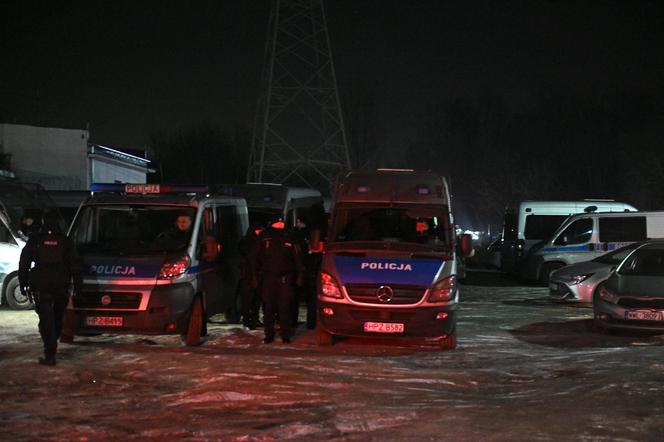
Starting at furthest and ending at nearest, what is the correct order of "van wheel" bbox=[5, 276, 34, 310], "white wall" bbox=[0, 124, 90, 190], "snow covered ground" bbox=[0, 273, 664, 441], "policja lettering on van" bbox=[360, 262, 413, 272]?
"white wall" bbox=[0, 124, 90, 190] < "van wheel" bbox=[5, 276, 34, 310] < "policja lettering on van" bbox=[360, 262, 413, 272] < "snow covered ground" bbox=[0, 273, 664, 441]

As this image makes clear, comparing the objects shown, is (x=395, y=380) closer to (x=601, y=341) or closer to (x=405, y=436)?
(x=405, y=436)

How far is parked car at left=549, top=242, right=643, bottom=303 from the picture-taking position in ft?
52.9

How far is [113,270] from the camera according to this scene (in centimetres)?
1052

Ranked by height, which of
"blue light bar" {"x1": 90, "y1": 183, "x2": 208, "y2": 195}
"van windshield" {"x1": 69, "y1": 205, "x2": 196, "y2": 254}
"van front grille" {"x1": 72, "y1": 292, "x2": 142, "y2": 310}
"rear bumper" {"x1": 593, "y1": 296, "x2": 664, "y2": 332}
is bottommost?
"rear bumper" {"x1": 593, "y1": 296, "x2": 664, "y2": 332}

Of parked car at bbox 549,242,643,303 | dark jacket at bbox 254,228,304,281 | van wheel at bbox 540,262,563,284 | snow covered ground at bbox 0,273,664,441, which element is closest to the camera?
snow covered ground at bbox 0,273,664,441

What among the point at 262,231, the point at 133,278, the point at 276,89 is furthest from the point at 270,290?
the point at 276,89

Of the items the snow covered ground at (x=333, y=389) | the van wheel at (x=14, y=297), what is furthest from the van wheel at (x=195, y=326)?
the van wheel at (x=14, y=297)

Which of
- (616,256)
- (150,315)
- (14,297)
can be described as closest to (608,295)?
(616,256)

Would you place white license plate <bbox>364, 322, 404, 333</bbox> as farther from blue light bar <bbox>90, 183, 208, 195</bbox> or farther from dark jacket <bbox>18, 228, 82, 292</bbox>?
dark jacket <bbox>18, 228, 82, 292</bbox>

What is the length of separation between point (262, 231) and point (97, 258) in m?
2.30

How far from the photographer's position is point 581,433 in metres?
6.62

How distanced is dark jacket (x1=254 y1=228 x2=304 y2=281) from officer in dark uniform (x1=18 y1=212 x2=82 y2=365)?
262 cm

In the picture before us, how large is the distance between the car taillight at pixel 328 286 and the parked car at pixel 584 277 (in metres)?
7.34

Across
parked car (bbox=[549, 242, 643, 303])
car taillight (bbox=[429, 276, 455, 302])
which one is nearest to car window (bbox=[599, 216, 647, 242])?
parked car (bbox=[549, 242, 643, 303])
